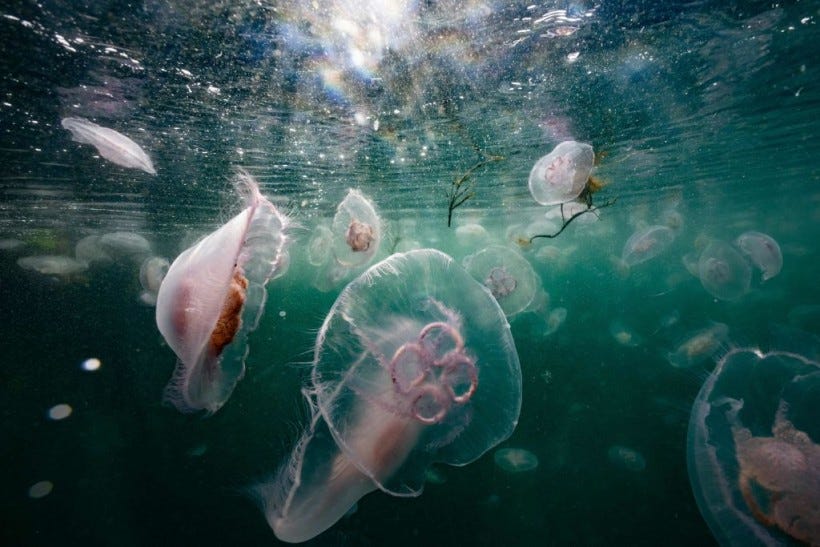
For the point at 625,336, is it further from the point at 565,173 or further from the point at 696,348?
the point at 565,173

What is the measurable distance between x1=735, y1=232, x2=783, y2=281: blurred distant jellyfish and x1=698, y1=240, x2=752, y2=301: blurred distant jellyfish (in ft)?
2.23

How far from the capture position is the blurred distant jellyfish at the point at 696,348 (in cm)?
1069

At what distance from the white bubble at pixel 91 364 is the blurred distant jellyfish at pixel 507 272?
44.6 ft

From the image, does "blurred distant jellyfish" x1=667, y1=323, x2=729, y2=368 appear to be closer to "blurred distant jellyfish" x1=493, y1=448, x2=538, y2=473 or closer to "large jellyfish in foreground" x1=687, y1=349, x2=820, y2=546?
"blurred distant jellyfish" x1=493, y1=448, x2=538, y2=473

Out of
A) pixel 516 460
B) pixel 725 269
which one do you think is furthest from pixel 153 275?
pixel 725 269

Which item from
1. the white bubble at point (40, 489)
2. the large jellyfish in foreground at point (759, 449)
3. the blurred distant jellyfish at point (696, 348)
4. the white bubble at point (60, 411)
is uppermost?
the large jellyfish in foreground at point (759, 449)

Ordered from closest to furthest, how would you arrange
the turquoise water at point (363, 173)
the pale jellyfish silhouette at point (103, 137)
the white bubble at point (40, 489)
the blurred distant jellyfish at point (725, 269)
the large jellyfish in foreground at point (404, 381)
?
the large jellyfish in foreground at point (404, 381) < the turquoise water at point (363, 173) < the pale jellyfish silhouette at point (103, 137) < the white bubble at point (40, 489) < the blurred distant jellyfish at point (725, 269)

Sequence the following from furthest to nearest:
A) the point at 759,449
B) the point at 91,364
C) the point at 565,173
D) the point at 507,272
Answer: the point at 91,364, the point at 507,272, the point at 565,173, the point at 759,449

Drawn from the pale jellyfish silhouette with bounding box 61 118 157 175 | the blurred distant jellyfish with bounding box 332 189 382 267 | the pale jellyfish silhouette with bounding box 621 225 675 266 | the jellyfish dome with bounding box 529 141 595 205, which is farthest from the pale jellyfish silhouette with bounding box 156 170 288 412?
the pale jellyfish silhouette with bounding box 621 225 675 266

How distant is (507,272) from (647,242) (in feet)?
22.2

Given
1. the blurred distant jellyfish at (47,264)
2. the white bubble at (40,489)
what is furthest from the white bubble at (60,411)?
the blurred distant jellyfish at (47,264)

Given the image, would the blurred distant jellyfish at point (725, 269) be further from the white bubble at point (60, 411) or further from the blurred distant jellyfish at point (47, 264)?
the white bubble at point (60, 411)

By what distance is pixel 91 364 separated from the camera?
45.5ft

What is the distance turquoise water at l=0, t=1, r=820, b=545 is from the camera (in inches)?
168
